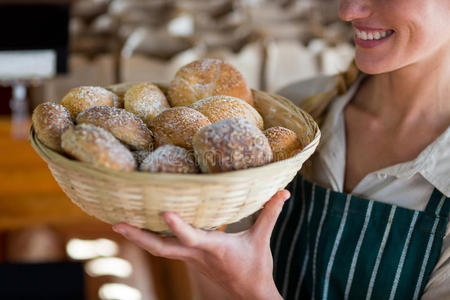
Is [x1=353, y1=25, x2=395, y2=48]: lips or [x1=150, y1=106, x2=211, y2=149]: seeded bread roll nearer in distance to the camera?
[x1=150, y1=106, x2=211, y2=149]: seeded bread roll

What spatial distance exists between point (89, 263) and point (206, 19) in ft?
4.88

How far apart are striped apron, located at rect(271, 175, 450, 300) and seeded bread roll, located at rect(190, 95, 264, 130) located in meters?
0.28

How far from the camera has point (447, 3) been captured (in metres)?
0.91

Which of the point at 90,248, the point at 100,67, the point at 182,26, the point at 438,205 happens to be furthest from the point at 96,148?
the point at 182,26

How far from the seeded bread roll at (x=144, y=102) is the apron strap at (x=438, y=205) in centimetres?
57

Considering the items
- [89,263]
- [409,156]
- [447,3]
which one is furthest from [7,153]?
[447,3]

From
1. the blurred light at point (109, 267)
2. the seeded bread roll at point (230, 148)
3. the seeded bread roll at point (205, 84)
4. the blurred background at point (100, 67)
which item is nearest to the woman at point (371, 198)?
the seeded bread roll at point (230, 148)

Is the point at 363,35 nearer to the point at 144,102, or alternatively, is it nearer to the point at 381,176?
the point at 381,176

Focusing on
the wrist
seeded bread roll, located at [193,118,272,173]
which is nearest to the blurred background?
the wrist

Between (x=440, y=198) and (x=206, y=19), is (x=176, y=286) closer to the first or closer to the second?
(x=440, y=198)

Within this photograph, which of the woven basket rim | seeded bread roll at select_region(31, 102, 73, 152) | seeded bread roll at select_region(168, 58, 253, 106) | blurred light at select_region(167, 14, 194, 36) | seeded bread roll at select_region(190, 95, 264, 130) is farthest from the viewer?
blurred light at select_region(167, 14, 194, 36)

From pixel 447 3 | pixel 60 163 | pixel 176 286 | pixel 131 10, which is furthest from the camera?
pixel 131 10

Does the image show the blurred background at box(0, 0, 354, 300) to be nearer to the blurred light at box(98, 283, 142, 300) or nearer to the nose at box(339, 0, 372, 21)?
the blurred light at box(98, 283, 142, 300)

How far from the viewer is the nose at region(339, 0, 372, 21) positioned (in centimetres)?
94
